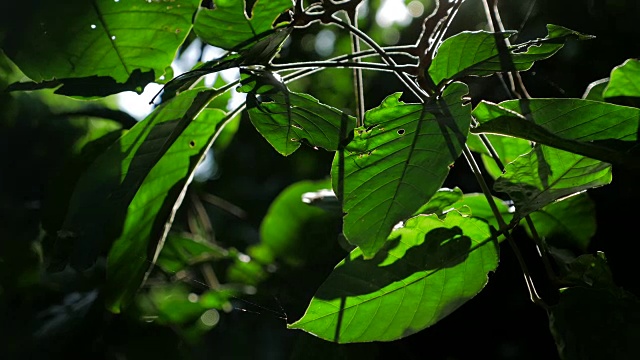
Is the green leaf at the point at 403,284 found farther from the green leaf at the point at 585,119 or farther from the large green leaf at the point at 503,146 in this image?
the large green leaf at the point at 503,146

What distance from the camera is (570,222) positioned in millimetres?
950

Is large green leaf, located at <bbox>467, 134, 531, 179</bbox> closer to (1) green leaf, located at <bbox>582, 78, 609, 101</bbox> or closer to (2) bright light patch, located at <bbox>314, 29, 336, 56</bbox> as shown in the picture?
(1) green leaf, located at <bbox>582, 78, 609, 101</bbox>

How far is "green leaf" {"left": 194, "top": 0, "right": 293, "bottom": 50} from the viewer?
64cm

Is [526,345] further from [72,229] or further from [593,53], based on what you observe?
[72,229]

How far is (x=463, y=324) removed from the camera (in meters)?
1.05

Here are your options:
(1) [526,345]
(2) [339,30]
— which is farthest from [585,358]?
(2) [339,30]

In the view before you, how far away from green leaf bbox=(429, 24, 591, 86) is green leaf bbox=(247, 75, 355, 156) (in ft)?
0.35

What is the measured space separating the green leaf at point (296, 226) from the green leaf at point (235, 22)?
0.52m

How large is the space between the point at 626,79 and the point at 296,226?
0.60m

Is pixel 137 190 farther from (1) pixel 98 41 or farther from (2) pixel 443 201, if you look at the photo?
(2) pixel 443 201

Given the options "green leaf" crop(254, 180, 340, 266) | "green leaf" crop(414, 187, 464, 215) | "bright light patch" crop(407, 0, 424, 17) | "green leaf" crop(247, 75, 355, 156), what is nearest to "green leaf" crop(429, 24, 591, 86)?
"green leaf" crop(247, 75, 355, 156)

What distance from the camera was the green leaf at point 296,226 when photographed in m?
1.16

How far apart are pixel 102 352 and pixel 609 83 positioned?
939 millimetres

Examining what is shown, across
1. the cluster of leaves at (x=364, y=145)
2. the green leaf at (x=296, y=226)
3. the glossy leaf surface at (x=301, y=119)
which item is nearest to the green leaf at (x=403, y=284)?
the cluster of leaves at (x=364, y=145)
